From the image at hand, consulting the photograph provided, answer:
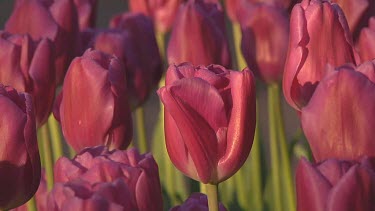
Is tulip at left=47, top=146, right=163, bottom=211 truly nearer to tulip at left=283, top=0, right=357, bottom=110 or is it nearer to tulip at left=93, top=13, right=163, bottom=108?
tulip at left=283, top=0, right=357, bottom=110

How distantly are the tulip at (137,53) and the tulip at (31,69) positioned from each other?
0.10 metres

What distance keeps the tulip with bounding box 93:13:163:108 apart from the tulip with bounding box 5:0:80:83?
37 mm

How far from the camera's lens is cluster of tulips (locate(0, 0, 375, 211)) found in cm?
69

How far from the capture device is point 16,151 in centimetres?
78

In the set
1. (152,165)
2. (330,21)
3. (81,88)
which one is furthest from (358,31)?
(152,165)

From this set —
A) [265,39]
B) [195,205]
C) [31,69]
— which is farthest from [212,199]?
[265,39]

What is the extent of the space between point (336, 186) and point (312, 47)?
22 centimetres

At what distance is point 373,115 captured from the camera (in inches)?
28.5

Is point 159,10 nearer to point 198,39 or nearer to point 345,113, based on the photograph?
point 198,39

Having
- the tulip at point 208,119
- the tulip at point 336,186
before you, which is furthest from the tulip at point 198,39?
the tulip at point 336,186

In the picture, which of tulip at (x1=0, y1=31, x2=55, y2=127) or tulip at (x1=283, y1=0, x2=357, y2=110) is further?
tulip at (x1=0, y1=31, x2=55, y2=127)

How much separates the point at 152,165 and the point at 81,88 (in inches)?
8.2

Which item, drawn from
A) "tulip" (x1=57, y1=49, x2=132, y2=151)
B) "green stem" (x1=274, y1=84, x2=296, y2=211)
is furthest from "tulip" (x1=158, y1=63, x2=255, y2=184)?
"green stem" (x1=274, y1=84, x2=296, y2=211)

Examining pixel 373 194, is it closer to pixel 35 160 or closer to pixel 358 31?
pixel 35 160
